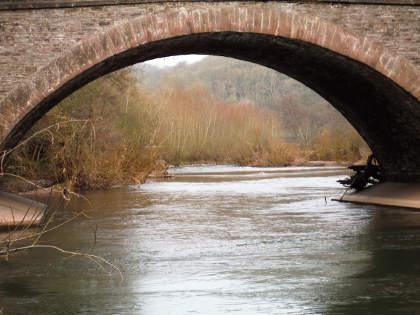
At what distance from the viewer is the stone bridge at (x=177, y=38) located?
9289mm

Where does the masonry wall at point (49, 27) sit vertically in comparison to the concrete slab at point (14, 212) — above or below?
above

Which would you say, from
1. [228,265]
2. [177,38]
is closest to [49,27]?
[177,38]

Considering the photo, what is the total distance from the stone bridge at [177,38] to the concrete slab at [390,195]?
6.47ft

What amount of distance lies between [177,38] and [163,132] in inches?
818

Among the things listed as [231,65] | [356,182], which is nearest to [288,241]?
[356,182]

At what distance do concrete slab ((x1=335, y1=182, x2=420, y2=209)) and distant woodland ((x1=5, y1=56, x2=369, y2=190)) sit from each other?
5.57 m

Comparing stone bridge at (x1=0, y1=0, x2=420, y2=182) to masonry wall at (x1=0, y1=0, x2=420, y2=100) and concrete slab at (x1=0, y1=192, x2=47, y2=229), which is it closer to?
masonry wall at (x1=0, y1=0, x2=420, y2=100)

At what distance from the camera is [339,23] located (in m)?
10.0

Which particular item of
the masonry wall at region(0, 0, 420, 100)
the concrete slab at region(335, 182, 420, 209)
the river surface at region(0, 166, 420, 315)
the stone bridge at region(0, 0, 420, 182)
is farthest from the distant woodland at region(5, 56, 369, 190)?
the concrete slab at region(335, 182, 420, 209)

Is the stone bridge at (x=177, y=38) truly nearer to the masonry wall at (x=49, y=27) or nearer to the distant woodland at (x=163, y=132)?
the masonry wall at (x=49, y=27)

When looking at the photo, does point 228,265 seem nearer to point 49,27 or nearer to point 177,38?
point 177,38

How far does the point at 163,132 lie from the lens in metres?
30.5

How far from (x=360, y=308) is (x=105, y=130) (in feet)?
46.5

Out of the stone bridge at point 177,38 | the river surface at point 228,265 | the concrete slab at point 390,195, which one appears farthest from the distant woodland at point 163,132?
the concrete slab at point 390,195
